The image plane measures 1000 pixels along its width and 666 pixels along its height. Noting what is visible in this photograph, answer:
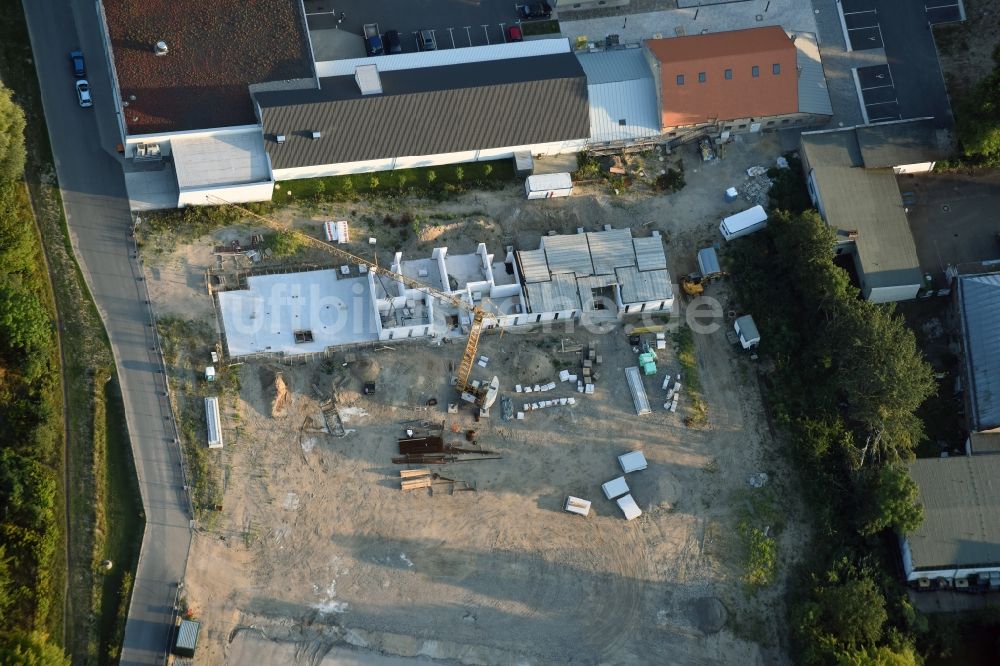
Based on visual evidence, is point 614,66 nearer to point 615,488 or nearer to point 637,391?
point 637,391

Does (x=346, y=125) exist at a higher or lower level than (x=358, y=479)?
higher

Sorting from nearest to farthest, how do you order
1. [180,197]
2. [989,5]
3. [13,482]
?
[13,482], [180,197], [989,5]

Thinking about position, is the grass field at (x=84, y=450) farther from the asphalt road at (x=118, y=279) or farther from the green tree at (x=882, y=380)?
the green tree at (x=882, y=380)

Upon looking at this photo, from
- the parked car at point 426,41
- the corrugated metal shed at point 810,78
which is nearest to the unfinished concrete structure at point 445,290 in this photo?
the parked car at point 426,41

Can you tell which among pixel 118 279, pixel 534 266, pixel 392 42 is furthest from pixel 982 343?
pixel 118 279

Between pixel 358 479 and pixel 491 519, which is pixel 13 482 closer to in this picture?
pixel 358 479

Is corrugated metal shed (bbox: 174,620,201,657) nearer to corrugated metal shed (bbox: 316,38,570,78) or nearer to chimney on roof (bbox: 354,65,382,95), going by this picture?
chimney on roof (bbox: 354,65,382,95)

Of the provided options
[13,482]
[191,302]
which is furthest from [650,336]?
[13,482]
